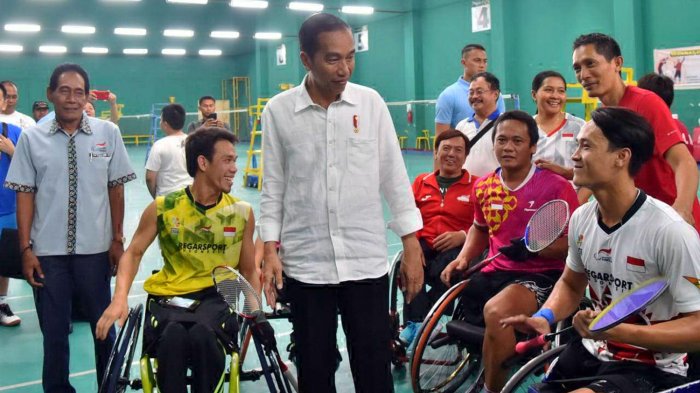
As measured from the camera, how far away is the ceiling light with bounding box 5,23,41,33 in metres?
23.8

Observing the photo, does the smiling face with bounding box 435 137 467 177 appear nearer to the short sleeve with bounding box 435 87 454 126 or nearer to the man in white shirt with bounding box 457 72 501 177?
the man in white shirt with bounding box 457 72 501 177

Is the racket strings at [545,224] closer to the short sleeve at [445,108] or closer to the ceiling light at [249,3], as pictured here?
the short sleeve at [445,108]

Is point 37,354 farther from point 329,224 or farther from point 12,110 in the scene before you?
point 12,110

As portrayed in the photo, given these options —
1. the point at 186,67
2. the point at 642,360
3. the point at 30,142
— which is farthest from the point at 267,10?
the point at 642,360

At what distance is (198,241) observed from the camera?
3.17 m

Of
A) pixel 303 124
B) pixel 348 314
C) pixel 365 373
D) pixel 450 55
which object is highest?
pixel 450 55

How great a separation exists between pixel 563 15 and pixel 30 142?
15.7m

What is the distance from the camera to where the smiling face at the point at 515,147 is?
3.41m

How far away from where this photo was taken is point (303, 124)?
245 centimetres

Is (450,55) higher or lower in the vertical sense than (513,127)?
higher

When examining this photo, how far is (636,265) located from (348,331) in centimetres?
98

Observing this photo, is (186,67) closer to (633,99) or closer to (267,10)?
(267,10)

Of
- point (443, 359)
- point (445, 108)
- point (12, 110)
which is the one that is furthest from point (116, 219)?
point (12, 110)

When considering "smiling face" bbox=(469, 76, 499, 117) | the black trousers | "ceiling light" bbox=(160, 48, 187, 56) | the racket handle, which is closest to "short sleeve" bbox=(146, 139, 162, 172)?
"smiling face" bbox=(469, 76, 499, 117)
